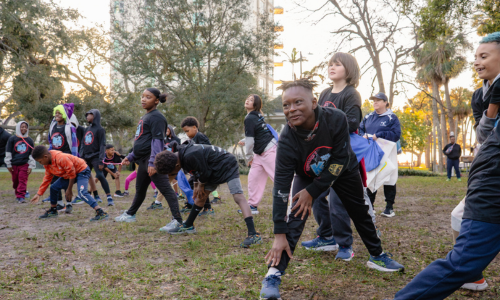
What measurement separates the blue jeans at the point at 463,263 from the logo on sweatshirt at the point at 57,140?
7963mm

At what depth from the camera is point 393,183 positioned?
269 inches

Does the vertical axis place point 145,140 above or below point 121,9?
below

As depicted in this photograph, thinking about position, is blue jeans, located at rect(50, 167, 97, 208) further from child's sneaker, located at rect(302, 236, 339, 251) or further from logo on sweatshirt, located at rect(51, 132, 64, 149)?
child's sneaker, located at rect(302, 236, 339, 251)

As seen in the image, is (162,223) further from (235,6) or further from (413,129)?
(413,129)

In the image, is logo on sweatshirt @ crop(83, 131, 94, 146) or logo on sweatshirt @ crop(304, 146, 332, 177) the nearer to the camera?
logo on sweatshirt @ crop(304, 146, 332, 177)

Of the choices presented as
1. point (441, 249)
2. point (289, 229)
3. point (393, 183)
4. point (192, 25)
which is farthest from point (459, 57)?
point (289, 229)

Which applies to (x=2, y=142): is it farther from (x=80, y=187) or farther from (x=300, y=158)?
(x=300, y=158)

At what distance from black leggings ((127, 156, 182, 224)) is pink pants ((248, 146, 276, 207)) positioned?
1.47 meters

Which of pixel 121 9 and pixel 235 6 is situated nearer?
pixel 235 6

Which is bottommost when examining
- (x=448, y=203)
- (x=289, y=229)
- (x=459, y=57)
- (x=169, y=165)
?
(x=448, y=203)

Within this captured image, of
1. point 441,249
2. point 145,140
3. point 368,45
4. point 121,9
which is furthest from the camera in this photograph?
point 121,9

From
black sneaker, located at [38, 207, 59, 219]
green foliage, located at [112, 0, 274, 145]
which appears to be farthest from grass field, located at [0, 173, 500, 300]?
green foliage, located at [112, 0, 274, 145]

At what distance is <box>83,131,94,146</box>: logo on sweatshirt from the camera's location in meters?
8.96

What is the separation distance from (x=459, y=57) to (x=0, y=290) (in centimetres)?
3471
